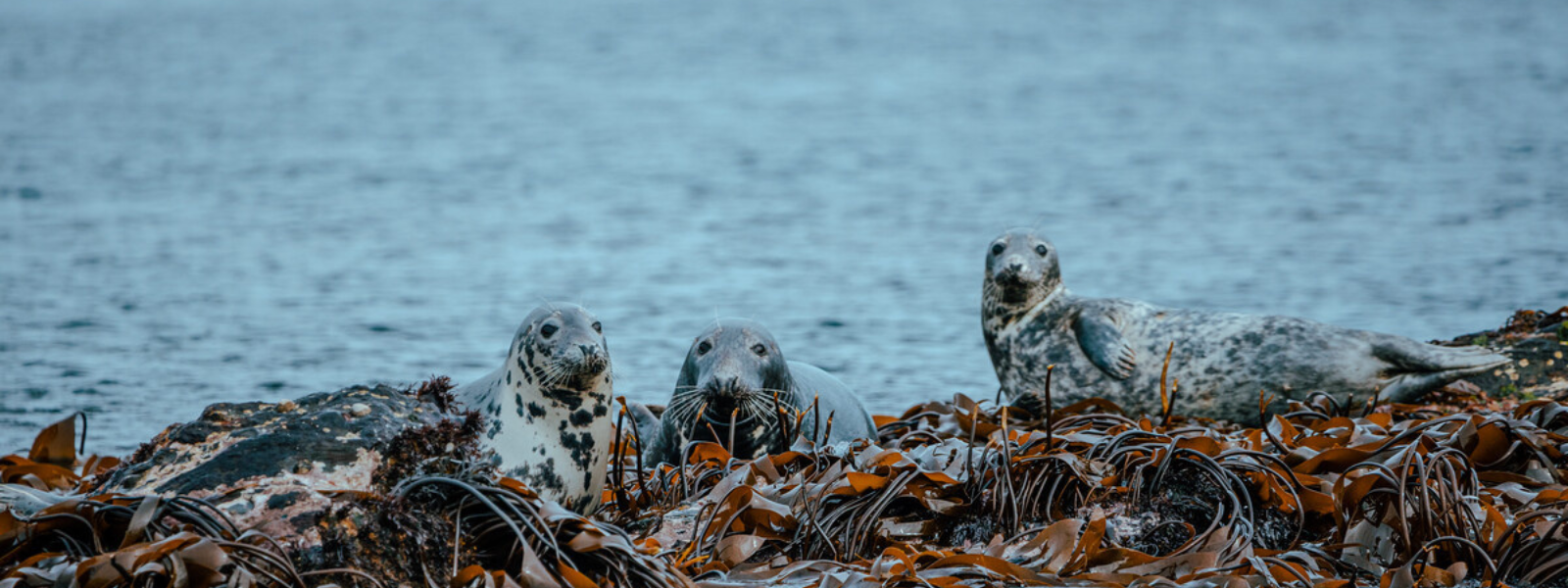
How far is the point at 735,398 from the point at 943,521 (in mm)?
1282

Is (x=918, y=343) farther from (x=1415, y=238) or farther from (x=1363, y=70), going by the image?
(x=1363, y=70)

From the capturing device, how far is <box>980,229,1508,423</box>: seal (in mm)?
6152

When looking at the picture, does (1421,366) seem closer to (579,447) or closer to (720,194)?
(579,447)

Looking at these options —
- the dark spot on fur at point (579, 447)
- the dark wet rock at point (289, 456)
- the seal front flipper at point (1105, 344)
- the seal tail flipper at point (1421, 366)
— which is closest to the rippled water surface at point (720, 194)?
the seal front flipper at point (1105, 344)

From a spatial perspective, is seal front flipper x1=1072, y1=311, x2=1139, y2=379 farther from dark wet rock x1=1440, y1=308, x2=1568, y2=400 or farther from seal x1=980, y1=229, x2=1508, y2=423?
dark wet rock x1=1440, y1=308, x2=1568, y2=400

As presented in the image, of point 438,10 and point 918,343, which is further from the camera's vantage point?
point 438,10

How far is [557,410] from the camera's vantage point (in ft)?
13.2

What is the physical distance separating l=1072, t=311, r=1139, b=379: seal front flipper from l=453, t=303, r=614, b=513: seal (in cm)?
294

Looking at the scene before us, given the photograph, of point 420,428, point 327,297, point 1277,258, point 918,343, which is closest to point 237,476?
point 420,428

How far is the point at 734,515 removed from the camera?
3.55 meters

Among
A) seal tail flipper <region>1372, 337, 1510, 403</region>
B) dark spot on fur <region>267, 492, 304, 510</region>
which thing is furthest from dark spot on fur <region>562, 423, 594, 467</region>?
A: seal tail flipper <region>1372, 337, 1510, 403</region>

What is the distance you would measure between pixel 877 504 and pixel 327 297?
7.51m

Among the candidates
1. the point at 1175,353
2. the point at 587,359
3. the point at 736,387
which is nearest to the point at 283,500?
the point at 587,359

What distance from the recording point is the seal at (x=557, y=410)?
3934 mm
